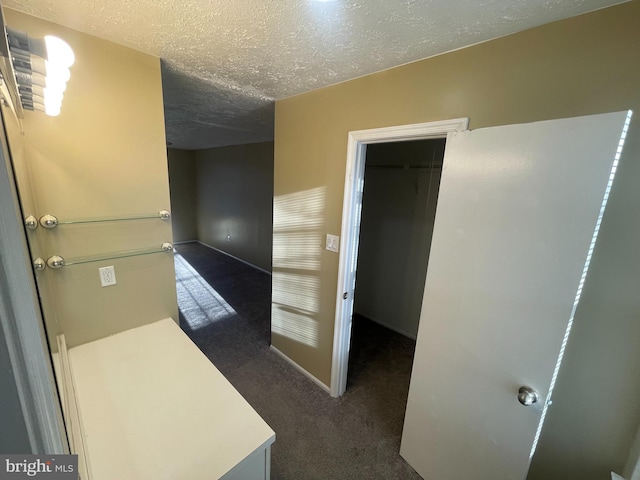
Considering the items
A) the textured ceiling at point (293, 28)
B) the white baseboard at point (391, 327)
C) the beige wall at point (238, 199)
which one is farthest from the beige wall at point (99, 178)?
the beige wall at point (238, 199)

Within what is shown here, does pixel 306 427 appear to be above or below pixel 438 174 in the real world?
below

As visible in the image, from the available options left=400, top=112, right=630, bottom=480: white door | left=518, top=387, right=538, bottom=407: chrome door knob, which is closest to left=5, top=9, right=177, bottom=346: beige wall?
left=400, top=112, right=630, bottom=480: white door

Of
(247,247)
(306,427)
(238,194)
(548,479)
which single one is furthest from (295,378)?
(238,194)

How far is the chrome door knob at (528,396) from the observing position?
101cm

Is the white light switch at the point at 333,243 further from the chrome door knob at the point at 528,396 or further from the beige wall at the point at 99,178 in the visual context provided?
the chrome door knob at the point at 528,396

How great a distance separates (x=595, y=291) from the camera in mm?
992

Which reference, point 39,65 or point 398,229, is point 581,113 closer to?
point 39,65

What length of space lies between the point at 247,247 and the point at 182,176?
2.69 metres

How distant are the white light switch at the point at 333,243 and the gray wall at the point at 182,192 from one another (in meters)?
5.34

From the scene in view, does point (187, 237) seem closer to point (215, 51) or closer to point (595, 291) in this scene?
point (215, 51)

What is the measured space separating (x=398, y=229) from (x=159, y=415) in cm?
265

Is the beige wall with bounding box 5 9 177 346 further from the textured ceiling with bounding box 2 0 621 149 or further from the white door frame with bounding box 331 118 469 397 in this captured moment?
the white door frame with bounding box 331 118 469 397

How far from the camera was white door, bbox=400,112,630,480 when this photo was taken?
2.91ft

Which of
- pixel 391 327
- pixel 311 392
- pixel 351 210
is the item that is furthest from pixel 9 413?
pixel 391 327
